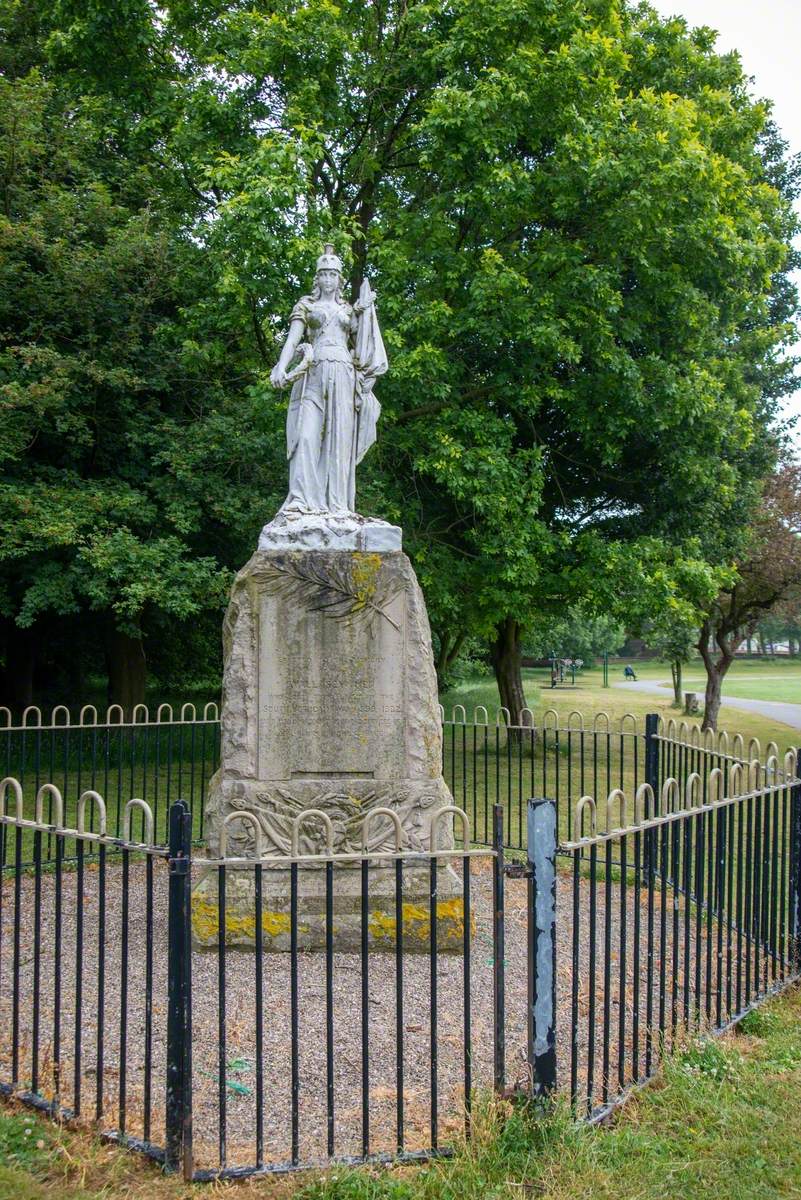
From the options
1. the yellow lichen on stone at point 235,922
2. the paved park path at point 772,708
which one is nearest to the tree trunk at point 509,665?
the paved park path at point 772,708

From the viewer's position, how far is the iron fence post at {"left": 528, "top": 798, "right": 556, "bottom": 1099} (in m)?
3.57

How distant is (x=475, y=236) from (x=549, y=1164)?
454 inches

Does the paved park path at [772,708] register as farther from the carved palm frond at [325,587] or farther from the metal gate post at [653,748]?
the carved palm frond at [325,587]

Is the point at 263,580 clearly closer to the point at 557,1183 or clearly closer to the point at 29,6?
the point at 557,1183

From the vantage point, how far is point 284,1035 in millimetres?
4656

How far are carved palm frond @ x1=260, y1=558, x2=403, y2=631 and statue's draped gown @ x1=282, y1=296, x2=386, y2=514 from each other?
0.52m

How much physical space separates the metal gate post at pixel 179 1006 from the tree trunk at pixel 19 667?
14.3 metres

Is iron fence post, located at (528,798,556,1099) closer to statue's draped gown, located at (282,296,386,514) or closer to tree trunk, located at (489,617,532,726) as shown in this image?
statue's draped gown, located at (282,296,386,514)

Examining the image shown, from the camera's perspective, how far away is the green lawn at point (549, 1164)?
3264 mm

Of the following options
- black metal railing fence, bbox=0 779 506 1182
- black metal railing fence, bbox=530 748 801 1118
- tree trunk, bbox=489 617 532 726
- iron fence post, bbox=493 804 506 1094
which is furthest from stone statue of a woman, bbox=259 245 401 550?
tree trunk, bbox=489 617 532 726

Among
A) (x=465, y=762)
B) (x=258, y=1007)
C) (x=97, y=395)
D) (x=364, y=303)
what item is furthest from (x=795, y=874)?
(x=97, y=395)

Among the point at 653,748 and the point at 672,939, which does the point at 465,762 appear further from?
the point at 672,939

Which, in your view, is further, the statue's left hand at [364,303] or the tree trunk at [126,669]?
the tree trunk at [126,669]

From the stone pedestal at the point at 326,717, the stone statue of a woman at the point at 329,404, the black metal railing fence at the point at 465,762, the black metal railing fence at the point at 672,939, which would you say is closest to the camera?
the black metal railing fence at the point at 672,939
